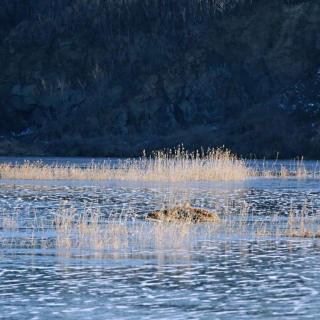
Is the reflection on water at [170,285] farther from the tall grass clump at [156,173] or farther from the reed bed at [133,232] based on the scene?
the tall grass clump at [156,173]

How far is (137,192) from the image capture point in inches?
1505

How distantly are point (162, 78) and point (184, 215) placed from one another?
56.0 meters

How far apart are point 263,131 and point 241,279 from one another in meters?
59.3

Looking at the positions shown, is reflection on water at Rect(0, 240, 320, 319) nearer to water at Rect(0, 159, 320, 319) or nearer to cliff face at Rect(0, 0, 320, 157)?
water at Rect(0, 159, 320, 319)

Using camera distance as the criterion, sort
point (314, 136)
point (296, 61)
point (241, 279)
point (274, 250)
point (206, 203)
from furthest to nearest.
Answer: point (296, 61) → point (314, 136) → point (206, 203) → point (274, 250) → point (241, 279)

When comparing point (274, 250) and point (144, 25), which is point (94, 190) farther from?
point (144, 25)

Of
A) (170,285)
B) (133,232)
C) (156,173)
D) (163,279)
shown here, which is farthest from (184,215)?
(156,173)

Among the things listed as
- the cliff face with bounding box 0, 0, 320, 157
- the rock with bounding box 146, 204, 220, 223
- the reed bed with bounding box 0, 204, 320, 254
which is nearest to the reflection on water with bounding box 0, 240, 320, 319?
the reed bed with bounding box 0, 204, 320, 254

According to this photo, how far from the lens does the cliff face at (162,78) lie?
256 ft

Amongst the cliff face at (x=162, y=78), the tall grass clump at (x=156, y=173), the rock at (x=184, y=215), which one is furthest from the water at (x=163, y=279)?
the cliff face at (x=162, y=78)

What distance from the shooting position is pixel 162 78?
3258 inches

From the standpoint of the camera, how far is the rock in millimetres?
26812

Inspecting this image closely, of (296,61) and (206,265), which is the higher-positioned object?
(296,61)

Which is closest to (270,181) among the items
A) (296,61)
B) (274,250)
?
(274,250)
